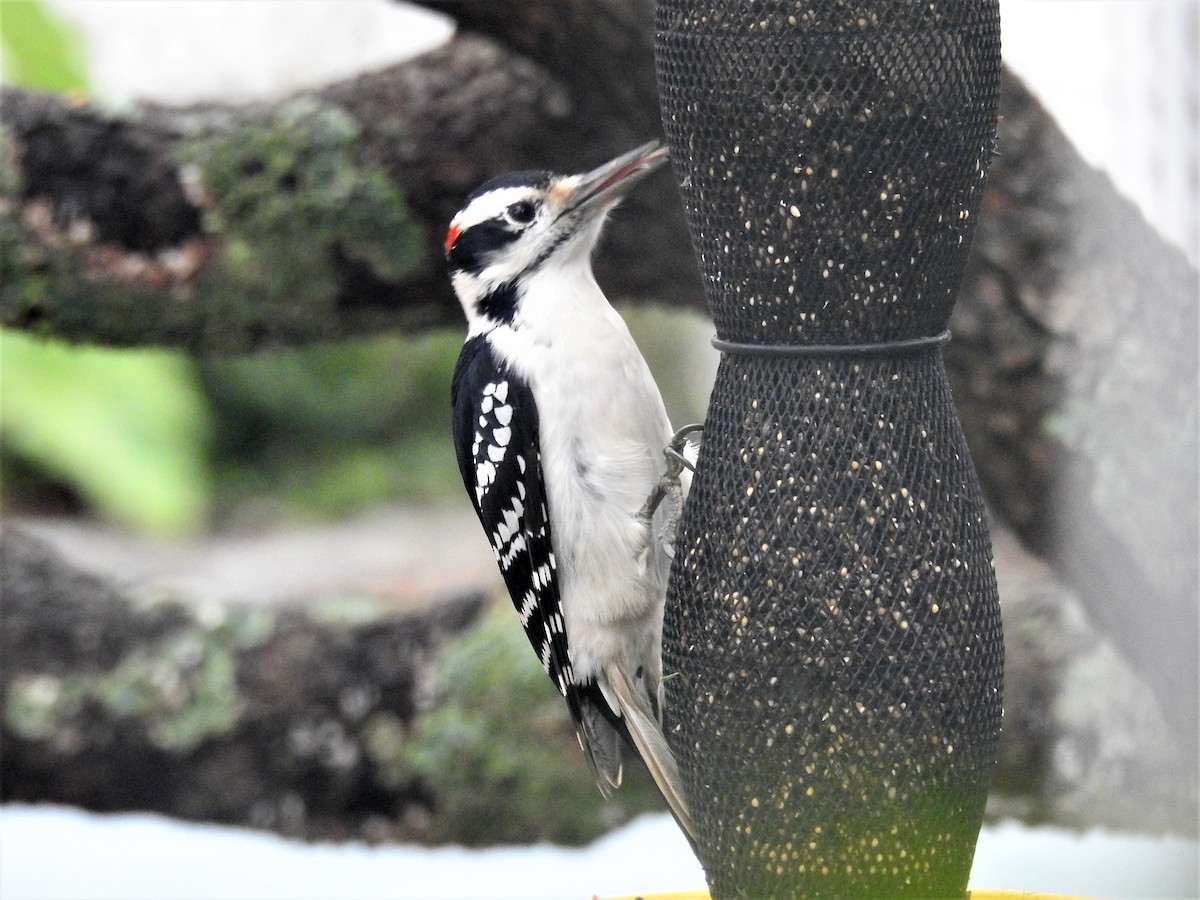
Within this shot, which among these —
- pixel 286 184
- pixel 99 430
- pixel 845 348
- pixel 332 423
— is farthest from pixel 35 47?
pixel 845 348

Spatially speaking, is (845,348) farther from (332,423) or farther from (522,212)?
(332,423)

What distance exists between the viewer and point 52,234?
456 centimetres

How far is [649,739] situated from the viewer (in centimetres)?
305

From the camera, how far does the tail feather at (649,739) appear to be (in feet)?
9.81

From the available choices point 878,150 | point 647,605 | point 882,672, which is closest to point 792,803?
point 882,672

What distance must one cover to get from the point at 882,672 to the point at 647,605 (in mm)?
774

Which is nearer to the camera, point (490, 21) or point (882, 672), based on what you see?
point (882, 672)

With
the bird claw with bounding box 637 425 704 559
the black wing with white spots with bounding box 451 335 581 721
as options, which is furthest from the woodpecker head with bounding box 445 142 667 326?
the bird claw with bounding box 637 425 704 559

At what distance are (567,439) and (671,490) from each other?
226 mm

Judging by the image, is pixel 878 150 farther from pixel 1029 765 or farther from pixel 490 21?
pixel 1029 765

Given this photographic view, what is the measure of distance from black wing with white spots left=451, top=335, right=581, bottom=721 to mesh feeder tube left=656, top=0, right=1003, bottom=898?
615 mm

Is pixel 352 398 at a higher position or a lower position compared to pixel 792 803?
lower

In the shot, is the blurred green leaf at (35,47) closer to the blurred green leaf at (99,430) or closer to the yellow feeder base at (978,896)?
the blurred green leaf at (99,430)

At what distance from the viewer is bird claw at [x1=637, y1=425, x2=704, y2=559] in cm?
298
